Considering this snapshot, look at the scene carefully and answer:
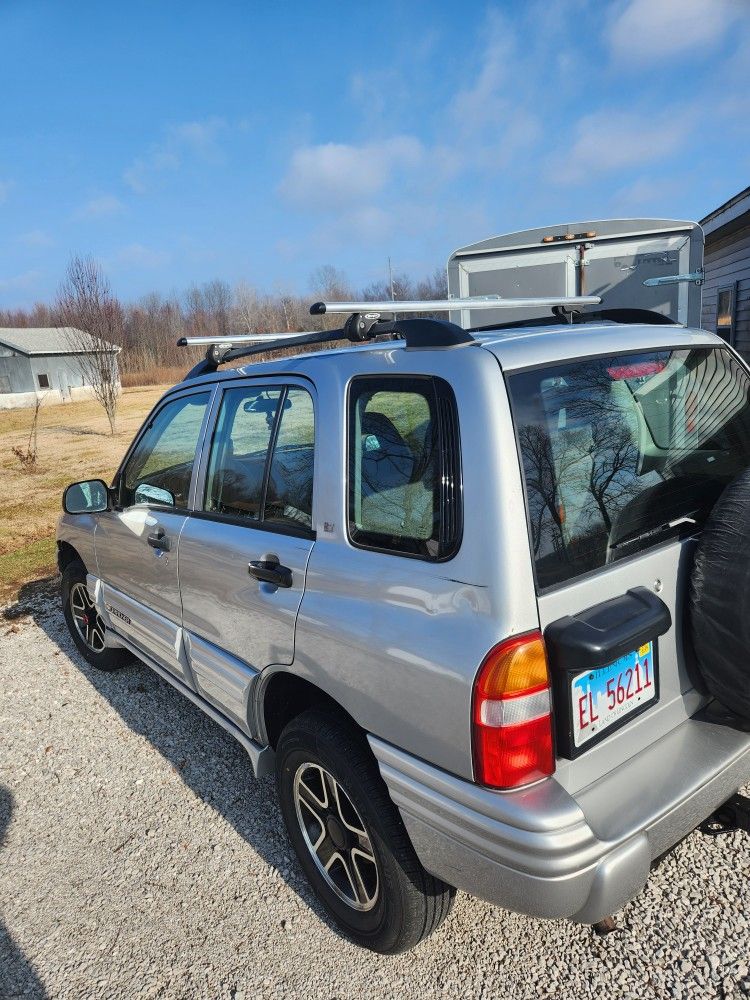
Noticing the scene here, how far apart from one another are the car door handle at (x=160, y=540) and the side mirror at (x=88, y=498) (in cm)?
59

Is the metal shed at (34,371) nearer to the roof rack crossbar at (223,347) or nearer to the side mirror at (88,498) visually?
the side mirror at (88,498)

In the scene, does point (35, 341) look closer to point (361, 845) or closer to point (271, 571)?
point (271, 571)

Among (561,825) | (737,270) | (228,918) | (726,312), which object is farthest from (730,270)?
(228,918)

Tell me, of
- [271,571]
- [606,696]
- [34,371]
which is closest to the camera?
[606,696]

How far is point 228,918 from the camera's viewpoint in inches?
95.5

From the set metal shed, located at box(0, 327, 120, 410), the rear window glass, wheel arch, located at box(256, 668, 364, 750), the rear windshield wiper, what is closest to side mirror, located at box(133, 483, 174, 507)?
wheel arch, located at box(256, 668, 364, 750)

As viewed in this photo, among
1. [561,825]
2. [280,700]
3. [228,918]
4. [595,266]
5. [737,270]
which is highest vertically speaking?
[737,270]

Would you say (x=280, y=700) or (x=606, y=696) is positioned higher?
(x=606, y=696)

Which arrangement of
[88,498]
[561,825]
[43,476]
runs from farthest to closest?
[43,476], [88,498], [561,825]

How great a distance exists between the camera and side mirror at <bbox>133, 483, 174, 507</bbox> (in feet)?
10.2

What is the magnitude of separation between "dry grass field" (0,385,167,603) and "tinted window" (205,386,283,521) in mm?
4598

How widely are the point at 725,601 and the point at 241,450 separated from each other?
5.96ft

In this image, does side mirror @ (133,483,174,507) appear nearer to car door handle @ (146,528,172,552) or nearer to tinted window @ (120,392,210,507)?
tinted window @ (120,392,210,507)

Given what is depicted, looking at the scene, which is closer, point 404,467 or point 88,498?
point 404,467
